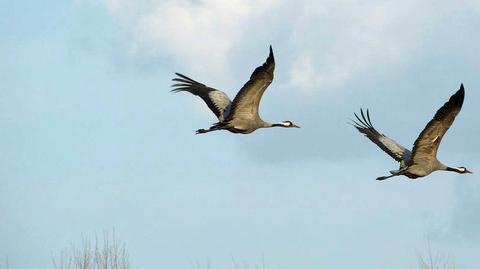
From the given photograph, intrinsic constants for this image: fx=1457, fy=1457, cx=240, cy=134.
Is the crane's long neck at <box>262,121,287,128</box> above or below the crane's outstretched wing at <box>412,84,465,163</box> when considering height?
above

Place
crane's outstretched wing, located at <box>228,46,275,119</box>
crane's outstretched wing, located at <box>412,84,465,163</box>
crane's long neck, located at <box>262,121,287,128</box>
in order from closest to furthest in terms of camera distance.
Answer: crane's outstretched wing, located at <box>228,46,275,119</box>, crane's outstretched wing, located at <box>412,84,465,163</box>, crane's long neck, located at <box>262,121,287,128</box>

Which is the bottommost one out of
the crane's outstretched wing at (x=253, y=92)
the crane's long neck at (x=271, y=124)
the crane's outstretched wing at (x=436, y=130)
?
the crane's outstretched wing at (x=436, y=130)

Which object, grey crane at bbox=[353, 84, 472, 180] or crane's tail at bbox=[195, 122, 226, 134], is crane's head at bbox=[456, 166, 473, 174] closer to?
grey crane at bbox=[353, 84, 472, 180]

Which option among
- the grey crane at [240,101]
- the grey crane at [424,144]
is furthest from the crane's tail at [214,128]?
the grey crane at [424,144]

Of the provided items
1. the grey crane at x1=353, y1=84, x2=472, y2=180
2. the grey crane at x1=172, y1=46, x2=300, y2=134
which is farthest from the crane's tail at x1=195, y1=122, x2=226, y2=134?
the grey crane at x1=353, y1=84, x2=472, y2=180

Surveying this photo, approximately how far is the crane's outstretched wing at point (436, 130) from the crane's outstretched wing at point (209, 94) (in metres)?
5.30

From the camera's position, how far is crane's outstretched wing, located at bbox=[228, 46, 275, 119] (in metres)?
35.8

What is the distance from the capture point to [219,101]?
132 ft

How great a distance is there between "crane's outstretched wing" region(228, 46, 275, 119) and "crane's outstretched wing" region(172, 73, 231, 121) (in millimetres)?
1075

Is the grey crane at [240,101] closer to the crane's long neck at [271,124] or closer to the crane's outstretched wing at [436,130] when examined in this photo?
the crane's long neck at [271,124]

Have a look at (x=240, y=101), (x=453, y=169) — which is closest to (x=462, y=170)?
(x=453, y=169)

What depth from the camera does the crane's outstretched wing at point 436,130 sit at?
36125 mm

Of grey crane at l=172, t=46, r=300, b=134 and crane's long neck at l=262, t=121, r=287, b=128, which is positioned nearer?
grey crane at l=172, t=46, r=300, b=134

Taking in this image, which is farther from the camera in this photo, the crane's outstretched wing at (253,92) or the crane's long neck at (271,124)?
the crane's long neck at (271,124)
